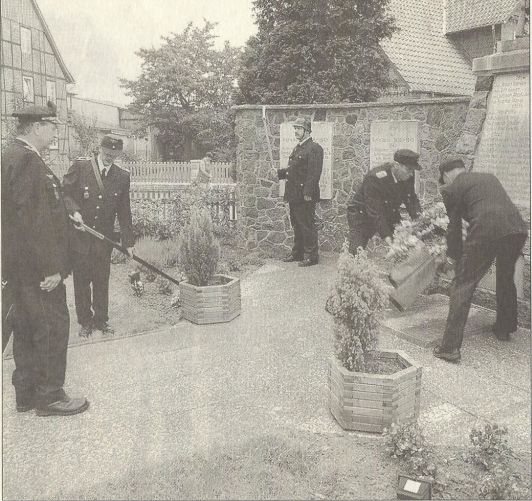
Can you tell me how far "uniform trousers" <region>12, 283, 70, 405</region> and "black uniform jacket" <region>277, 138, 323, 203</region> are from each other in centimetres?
488

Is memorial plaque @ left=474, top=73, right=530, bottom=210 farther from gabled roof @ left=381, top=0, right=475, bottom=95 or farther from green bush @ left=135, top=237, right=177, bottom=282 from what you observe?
green bush @ left=135, top=237, right=177, bottom=282

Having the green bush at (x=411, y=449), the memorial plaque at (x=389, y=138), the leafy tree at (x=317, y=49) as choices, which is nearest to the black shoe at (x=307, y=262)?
the memorial plaque at (x=389, y=138)

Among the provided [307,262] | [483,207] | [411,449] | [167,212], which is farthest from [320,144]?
[411,449]

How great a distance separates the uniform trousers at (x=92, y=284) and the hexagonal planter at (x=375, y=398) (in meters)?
2.41

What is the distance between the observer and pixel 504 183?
5.14 meters

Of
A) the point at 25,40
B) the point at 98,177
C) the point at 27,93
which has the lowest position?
the point at 98,177

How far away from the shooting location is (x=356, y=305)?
366cm

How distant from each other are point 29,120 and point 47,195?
0.48m

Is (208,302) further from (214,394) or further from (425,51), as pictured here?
(425,51)

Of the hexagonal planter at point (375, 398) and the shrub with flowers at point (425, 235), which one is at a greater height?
the shrub with flowers at point (425, 235)

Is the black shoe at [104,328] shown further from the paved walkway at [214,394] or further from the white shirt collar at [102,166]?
the white shirt collar at [102,166]

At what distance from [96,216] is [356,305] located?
244 centimetres

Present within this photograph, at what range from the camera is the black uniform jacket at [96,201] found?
15.8 feet

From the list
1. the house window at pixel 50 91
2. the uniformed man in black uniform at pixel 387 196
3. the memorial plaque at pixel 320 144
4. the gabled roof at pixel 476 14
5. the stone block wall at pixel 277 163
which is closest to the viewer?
the house window at pixel 50 91
